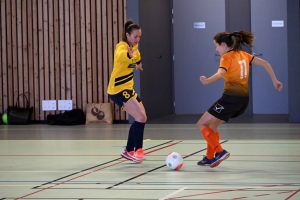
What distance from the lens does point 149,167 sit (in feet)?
23.6

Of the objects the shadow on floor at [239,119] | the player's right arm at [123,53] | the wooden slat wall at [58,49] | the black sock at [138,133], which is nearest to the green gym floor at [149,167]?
the black sock at [138,133]

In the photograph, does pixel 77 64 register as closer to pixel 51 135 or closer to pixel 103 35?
pixel 103 35

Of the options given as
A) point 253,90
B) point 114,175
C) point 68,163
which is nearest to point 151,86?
point 253,90

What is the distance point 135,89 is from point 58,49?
1933 millimetres

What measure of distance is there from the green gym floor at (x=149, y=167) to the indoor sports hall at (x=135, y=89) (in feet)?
0.09

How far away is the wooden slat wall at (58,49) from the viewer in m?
13.3

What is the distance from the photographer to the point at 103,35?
13.3 metres

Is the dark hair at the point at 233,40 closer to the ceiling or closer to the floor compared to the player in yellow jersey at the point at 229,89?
closer to the ceiling

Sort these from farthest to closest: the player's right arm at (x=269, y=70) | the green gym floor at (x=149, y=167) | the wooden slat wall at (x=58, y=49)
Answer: the wooden slat wall at (x=58, y=49)
the player's right arm at (x=269, y=70)
the green gym floor at (x=149, y=167)

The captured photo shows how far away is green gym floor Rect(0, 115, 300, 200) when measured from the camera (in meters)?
5.61

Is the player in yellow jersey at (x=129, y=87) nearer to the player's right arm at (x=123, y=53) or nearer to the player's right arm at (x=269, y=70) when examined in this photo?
the player's right arm at (x=123, y=53)

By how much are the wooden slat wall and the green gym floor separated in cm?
207

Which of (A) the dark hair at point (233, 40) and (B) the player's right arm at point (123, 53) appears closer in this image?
(A) the dark hair at point (233, 40)

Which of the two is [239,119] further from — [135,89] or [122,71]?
[122,71]
